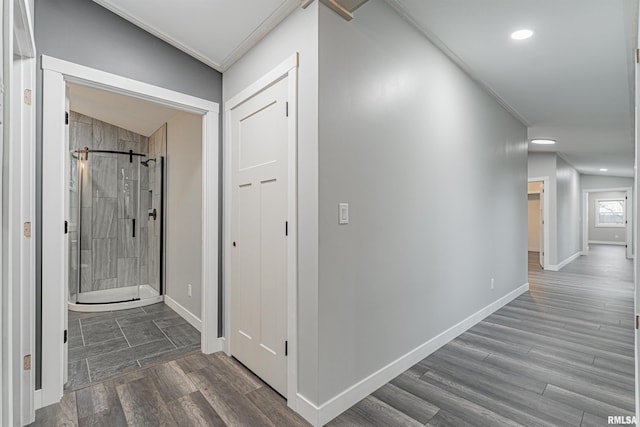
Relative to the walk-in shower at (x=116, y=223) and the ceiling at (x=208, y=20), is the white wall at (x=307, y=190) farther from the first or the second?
the walk-in shower at (x=116, y=223)

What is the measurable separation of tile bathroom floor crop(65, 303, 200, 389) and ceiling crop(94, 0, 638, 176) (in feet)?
8.46

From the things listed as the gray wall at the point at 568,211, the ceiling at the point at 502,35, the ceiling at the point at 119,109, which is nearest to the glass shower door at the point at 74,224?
the ceiling at the point at 119,109

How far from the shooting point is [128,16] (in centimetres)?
220

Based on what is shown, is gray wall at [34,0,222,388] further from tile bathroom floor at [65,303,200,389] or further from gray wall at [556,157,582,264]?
gray wall at [556,157,582,264]

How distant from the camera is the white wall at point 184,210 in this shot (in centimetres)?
334

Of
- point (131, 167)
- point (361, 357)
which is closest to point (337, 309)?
point (361, 357)

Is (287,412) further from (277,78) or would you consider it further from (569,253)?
(569,253)

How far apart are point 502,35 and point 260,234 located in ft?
8.32

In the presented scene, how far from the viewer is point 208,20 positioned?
2.17 metres

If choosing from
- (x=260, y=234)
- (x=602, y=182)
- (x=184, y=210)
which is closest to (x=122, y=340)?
(x=184, y=210)

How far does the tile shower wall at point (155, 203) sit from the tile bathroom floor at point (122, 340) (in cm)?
Answer: 73

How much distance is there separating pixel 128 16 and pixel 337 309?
2.50 meters

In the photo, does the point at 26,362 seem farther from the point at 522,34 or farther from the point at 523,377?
the point at 522,34

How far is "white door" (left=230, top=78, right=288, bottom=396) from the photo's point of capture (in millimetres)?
2055
